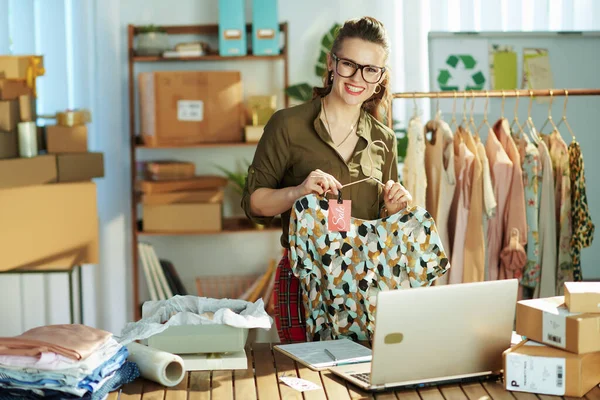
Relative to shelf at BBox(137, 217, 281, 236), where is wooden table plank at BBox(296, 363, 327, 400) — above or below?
below

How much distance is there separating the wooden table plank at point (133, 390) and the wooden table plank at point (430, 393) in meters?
0.63

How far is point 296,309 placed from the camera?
251cm

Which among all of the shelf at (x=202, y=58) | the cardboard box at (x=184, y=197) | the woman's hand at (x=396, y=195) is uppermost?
the shelf at (x=202, y=58)

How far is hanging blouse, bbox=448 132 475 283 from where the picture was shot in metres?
3.45

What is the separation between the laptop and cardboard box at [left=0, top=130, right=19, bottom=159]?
2.37 m

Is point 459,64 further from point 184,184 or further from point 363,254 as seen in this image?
point 363,254

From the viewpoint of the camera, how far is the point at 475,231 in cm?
346

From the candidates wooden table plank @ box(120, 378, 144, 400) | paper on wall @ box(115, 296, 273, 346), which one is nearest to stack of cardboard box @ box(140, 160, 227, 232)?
paper on wall @ box(115, 296, 273, 346)

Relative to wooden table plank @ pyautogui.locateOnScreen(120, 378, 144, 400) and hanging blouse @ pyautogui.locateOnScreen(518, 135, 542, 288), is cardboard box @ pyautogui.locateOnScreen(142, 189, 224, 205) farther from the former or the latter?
wooden table plank @ pyautogui.locateOnScreen(120, 378, 144, 400)

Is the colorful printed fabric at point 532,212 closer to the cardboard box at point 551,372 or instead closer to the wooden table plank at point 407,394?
the cardboard box at point 551,372

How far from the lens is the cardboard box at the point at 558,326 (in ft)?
5.94

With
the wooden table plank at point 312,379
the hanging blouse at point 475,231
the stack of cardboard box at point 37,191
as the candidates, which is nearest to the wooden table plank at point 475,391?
the wooden table plank at point 312,379

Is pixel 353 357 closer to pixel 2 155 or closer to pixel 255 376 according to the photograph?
pixel 255 376

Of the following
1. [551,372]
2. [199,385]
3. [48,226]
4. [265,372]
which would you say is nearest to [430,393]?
[551,372]
